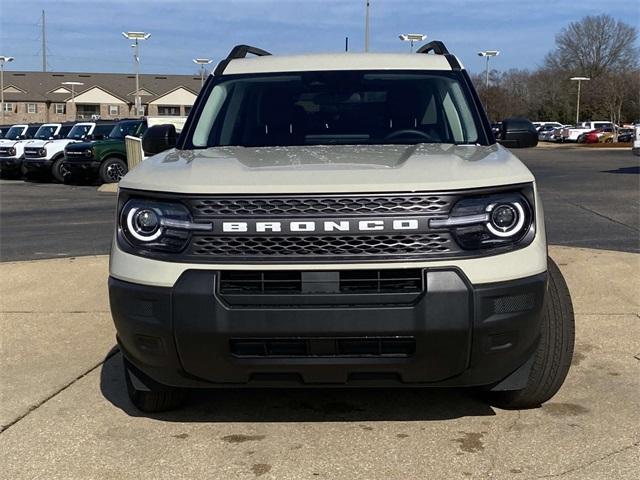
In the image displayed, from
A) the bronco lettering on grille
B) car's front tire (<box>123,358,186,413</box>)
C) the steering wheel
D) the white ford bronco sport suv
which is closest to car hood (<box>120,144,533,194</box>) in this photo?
the white ford bronco sport suv

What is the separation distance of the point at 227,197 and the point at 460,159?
1086 millimetres

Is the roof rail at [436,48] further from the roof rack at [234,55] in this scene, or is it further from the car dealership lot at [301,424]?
the car dealership lot at [301,424]

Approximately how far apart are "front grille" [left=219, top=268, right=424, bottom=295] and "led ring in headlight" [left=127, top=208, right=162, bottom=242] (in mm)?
365

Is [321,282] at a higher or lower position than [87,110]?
lower

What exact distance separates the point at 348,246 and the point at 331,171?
349 mm

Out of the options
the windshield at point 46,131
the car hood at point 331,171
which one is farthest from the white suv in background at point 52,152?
the car hood at point 331,171

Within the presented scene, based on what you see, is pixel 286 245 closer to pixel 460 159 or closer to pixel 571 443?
pixel 460 159

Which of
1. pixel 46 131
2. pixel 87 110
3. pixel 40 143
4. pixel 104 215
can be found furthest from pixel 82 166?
pixel 87 110

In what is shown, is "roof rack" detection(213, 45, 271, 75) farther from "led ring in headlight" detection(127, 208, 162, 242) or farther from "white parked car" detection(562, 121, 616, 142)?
"white parked car" detection(562, 121, 616, 142)

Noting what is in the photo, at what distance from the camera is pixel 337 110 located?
4766 millimetres

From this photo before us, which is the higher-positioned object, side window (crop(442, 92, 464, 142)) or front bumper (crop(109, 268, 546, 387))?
side window (crop(442, 92, 464, 142))

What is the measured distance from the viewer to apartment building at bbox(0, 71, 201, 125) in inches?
3359

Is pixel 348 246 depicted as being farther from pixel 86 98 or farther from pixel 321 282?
pixel 86 98

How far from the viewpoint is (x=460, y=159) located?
145 inches
